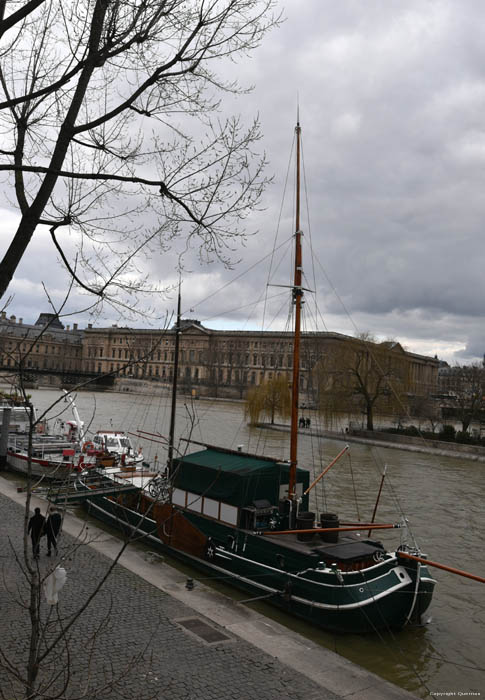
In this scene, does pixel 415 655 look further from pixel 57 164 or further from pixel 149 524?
pixel 57 164

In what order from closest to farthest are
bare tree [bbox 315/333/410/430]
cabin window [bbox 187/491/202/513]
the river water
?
the river water, cabin window [bbox 187/491/202/513], bare tree [bbox 315/333/410/430]

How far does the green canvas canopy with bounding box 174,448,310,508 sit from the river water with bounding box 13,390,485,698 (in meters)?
0.85

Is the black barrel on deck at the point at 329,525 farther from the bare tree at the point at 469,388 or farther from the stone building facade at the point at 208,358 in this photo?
the stone building facade at the point at 208,358

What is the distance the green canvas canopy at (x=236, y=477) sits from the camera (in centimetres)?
1584

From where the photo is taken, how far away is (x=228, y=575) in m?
15.3

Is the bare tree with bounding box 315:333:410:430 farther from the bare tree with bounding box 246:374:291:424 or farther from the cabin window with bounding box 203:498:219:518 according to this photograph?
the cabin window with bounding box 203:498:219:518

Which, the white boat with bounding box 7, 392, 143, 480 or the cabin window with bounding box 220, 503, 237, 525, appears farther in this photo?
the white boat with bounding box 7, 392, 143, 480

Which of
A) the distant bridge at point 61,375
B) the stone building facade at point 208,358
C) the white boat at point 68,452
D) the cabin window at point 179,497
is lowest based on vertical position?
the white boat at point 68,452

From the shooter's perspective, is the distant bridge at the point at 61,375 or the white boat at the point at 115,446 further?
the white boat at the point at 115,446

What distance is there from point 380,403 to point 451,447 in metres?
11.6

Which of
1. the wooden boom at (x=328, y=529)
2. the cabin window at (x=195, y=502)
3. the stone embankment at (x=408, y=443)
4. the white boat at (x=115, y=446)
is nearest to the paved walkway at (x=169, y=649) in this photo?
the wooden boom at (x=328, y=529)

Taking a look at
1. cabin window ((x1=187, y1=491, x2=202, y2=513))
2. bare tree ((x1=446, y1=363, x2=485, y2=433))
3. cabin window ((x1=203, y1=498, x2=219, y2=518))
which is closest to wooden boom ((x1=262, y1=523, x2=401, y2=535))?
cabin window ((x1=203, y1=498, x2=219, y2=518))

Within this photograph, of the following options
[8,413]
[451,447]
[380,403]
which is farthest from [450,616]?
[380,403]

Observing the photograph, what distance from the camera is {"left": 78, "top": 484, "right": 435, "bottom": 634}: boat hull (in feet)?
42.0
